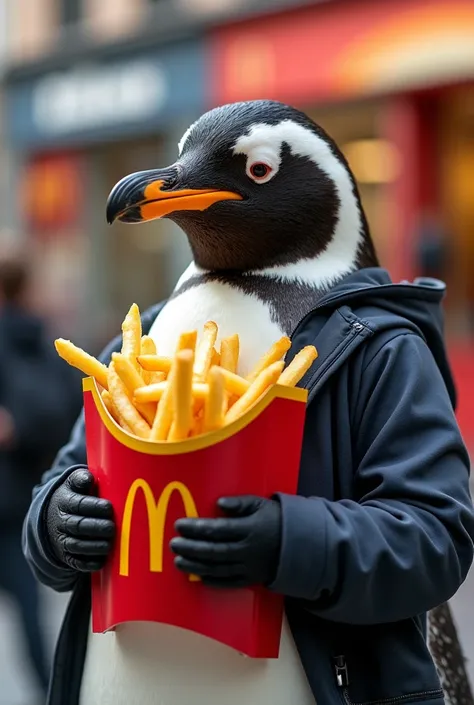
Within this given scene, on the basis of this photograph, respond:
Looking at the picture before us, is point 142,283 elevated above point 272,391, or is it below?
below

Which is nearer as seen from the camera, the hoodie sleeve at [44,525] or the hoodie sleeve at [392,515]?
the hoodie sleeve at [392,515]

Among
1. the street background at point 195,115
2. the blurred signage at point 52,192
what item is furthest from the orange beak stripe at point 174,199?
the blurred signage at point 52,192

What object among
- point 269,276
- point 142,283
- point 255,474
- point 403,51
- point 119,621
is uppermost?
point 403,51

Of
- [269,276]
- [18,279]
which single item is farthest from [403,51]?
[269,276]

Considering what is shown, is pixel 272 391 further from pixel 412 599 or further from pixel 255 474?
pixel 412 599

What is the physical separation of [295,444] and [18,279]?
108 inches

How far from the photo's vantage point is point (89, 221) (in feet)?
43.5

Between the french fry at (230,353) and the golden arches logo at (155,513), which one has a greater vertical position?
the french fry at (230,353)

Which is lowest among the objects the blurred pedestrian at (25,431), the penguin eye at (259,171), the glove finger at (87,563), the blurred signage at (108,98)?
the blurred pedestrian at (25,431)

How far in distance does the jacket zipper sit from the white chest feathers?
51 centimetres

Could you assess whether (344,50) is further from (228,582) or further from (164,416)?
(228,582)

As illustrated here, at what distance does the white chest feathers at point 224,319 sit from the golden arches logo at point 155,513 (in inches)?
12.0

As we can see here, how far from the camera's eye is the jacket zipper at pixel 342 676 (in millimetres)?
1770

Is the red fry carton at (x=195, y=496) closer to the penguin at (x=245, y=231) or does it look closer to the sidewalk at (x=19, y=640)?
the penguin at (x=245, y=231)
